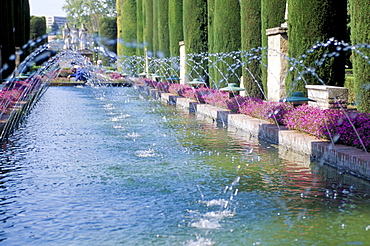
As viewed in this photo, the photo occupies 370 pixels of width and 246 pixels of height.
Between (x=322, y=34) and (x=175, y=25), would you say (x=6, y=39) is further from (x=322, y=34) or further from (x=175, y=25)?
(x=322, y=34)

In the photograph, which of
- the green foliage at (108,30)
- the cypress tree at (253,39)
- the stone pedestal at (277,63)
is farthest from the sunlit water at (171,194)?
the green foliage at (108,30)

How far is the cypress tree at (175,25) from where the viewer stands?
26219 millimetres

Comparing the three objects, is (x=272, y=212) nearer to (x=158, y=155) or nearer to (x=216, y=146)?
(x=158, y=155)

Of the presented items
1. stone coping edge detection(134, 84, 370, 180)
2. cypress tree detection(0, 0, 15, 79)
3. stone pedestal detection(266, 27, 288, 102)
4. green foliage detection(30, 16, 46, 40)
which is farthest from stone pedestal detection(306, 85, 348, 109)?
green foliage detection(30, 16, 46, 40)

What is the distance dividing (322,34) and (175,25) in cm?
1486

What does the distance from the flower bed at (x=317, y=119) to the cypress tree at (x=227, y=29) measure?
3.69 metres

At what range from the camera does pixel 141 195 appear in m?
6.73

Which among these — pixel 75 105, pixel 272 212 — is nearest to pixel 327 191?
pixel 272 212

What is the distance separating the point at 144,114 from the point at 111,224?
36.3ft

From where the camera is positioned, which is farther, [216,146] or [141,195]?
[216,146]

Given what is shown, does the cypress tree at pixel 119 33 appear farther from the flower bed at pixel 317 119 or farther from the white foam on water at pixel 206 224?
the white foam on water at pixel 206 224

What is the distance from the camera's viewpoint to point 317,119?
9742mm

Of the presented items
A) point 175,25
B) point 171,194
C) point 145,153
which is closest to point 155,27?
point 175,25

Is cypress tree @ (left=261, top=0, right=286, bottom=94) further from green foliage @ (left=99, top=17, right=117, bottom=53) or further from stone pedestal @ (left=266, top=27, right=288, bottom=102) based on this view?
green foliage @ (left=99, top=17, right=117, bottom=53)
